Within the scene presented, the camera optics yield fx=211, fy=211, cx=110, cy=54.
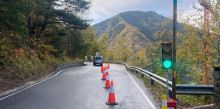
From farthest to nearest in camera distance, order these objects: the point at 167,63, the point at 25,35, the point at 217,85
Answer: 1. the point at 25,35
2. the point at 167,63
3. the point at 217,85

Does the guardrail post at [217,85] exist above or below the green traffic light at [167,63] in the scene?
below

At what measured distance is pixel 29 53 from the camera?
18562 mm

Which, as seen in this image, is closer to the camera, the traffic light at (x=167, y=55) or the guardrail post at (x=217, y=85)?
the guardrail post at (x=217, y=85)

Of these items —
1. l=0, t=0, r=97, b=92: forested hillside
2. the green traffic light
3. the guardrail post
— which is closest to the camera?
the guardrail post

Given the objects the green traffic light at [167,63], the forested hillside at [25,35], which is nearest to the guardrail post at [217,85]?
the green traffic light at [167,63]

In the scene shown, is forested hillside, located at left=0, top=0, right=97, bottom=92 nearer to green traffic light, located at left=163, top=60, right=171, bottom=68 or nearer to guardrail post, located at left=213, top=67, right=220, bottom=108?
green traffic light, located at left=163, top=60, right=171, bottom=68

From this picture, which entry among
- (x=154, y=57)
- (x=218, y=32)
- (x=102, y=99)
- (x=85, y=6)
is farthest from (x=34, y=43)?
(x=154, y=57)

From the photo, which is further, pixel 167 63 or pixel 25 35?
pixel 25 35

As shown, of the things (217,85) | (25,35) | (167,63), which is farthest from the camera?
(25,35)

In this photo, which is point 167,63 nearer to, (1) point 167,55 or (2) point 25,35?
(1) point 167,55

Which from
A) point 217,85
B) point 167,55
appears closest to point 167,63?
point 167,55

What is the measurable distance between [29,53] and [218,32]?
14813 mm

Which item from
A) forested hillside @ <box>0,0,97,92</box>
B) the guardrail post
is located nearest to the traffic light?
the guardrail post

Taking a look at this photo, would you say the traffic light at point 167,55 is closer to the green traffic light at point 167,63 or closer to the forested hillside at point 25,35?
the green traffic light at point 167,63
